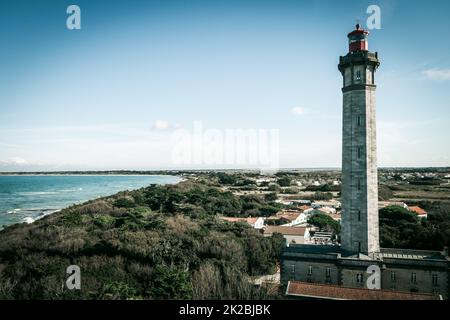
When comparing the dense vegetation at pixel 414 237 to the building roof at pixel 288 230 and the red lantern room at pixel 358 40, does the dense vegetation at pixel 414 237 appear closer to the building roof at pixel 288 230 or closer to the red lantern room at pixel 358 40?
the building roof at pixel 288 230

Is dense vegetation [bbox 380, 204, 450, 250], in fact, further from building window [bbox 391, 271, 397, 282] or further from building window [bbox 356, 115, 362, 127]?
building window [bbox 356, 115, 362, 127]

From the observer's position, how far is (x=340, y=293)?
12406 millimetres

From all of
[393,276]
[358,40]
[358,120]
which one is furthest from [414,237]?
[358,40]

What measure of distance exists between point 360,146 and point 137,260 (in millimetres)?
10642

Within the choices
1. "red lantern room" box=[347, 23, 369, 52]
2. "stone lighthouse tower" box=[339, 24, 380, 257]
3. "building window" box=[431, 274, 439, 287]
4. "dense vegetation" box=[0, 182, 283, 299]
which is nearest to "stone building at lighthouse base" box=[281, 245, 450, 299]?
"building window" box=[431, 274, 439, 287]

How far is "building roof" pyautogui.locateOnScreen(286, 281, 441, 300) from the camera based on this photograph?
11663mm

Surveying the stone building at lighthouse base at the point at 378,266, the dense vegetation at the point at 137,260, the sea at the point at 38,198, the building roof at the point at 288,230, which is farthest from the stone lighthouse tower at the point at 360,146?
the sea at the point at 38,198

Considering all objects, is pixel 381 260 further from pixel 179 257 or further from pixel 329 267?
pixel 179 257

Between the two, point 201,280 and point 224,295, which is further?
point 201,280

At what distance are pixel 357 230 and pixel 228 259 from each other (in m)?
5.87

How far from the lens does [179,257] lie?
15.6 metres
